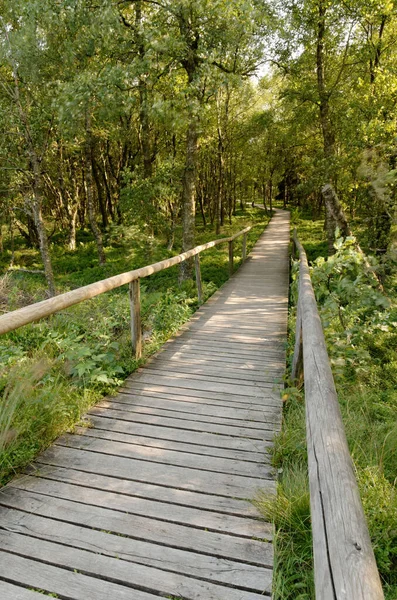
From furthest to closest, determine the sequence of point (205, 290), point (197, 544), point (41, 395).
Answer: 1. point (205, 290)
2. point (41, 395)
3. point (197, 544)

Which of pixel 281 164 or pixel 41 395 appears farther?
pixel 281 164

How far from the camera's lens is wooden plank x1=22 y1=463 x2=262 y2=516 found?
2338mm

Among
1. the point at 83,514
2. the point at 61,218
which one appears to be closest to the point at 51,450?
the point at 83,514

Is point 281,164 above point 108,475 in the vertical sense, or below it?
above

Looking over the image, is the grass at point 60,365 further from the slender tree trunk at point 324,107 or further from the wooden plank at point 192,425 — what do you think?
the slender tree trunk at point 324,107

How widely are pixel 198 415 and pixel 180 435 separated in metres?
0.37

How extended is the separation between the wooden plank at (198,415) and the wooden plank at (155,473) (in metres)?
0.70

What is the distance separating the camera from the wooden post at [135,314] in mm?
4422

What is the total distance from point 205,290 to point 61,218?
1634 centimetres

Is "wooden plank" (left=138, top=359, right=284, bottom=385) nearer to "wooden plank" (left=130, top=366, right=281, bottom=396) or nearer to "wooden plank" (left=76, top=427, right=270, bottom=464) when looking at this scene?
"wooden plank" (left=130, top=366, right=281, bottom=396)

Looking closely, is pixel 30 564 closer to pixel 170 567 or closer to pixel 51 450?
pixel 170 567

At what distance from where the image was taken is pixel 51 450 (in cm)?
292

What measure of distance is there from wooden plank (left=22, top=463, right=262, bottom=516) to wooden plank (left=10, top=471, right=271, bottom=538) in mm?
23

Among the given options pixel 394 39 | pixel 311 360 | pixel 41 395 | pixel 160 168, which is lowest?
pixel 41 395
